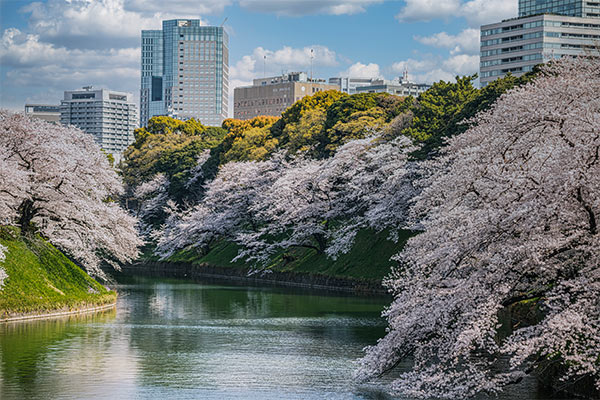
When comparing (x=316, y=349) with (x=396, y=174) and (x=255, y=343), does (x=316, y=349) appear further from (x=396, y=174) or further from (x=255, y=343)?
(x=396, y=174)

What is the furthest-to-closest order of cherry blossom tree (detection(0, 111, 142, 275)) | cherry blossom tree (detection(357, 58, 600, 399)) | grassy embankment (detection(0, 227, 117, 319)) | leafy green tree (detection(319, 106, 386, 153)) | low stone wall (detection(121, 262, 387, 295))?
1. leafy green tree (detection(319, 106, 386, 153))
2. low stone wall (detection(121, 262, 387, 295))
3. cherry blossom tree (detection(0, 111, 142, 275))
4. grassy embankment (detection(0, 227, 117, 319))
5. cherry blossom tree (detection(357, 58, 600, 399))

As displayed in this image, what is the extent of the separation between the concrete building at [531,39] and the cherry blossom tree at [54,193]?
312 ft

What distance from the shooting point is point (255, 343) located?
30.5 meters

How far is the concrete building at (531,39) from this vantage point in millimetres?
128000

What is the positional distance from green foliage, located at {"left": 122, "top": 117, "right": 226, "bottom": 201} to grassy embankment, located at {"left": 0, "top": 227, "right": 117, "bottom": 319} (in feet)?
171

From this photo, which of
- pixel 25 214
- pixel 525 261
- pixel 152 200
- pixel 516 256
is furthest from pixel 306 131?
pixel 525 261

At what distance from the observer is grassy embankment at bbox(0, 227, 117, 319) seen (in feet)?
112

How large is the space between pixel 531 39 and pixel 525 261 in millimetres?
119509

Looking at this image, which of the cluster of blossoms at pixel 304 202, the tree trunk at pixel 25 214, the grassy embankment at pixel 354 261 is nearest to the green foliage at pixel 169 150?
the cluster of blossoms at pixel 304 202

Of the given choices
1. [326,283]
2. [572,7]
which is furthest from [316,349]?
[572,7]

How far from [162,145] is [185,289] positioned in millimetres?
55033

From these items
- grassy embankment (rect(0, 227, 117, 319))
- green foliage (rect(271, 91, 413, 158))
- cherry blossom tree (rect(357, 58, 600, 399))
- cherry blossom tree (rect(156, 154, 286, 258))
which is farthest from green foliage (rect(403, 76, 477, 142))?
cherry blossom tree (rect(357, 58, 600, 399))

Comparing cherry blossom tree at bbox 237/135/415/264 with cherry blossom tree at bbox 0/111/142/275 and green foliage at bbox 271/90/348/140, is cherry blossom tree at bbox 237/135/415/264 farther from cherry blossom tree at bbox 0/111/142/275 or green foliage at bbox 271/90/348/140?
cherry blossom tree at bbox 0/111/142/275

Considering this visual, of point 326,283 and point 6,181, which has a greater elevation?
point 6,181
